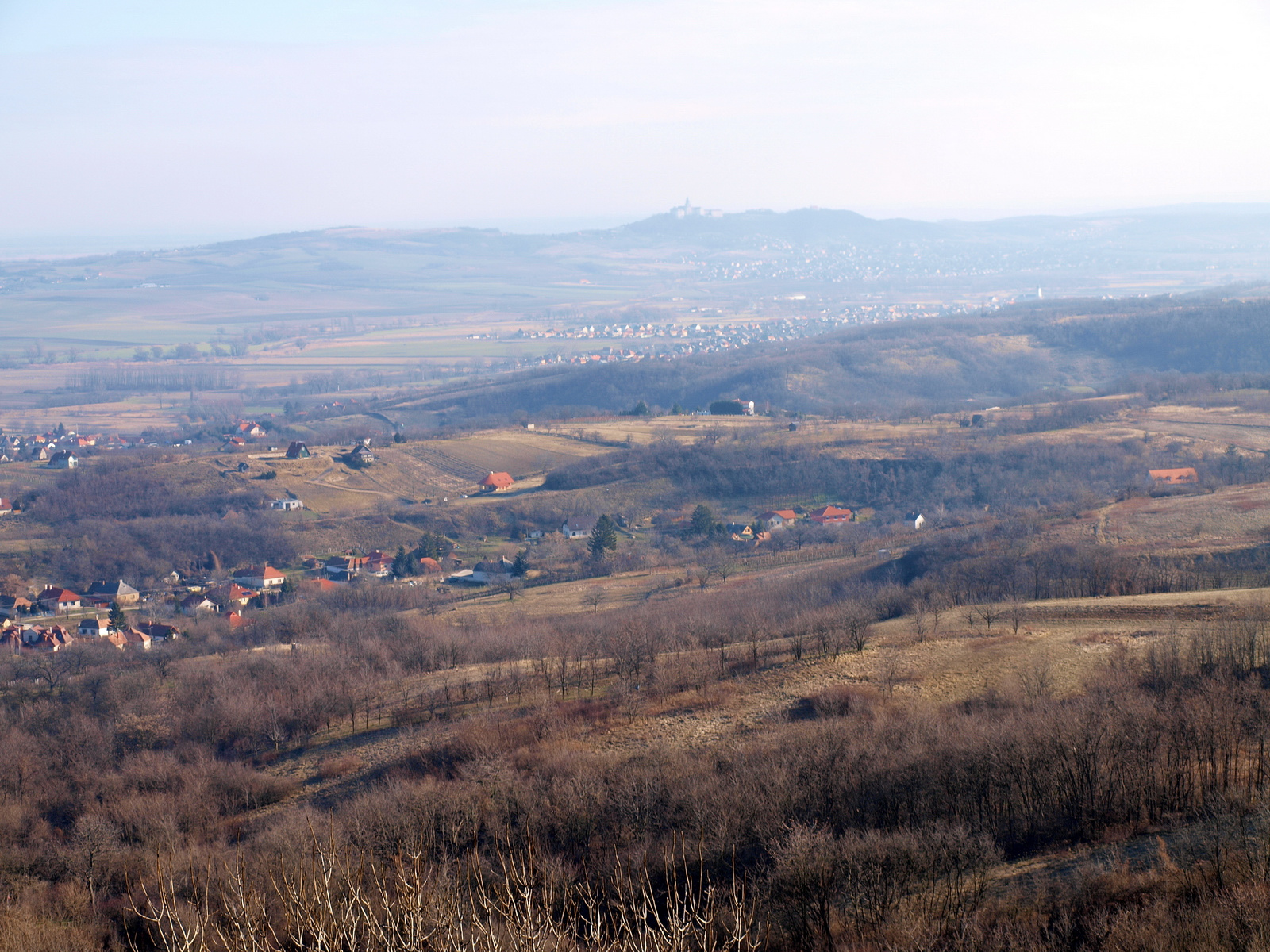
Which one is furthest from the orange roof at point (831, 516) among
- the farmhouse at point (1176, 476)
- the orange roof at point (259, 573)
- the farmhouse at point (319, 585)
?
the orange roof at point (259, 573)

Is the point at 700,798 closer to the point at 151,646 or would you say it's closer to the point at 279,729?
the point at 279,729

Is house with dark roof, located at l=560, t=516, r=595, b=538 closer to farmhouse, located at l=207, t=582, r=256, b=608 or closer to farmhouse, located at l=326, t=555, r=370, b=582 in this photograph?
farmhouse, located at l=326, t=555, r=370, b=582

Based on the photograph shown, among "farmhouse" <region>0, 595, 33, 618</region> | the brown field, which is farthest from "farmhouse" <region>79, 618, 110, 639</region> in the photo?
the brown field

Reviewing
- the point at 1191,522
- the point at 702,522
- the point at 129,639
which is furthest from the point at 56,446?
the point at 1191,522

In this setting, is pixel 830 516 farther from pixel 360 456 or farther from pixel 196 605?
pixel 196 605

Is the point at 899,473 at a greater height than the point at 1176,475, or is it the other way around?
the point at 1176,475

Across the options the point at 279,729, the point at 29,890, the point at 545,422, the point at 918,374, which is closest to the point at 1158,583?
the point at 279,729

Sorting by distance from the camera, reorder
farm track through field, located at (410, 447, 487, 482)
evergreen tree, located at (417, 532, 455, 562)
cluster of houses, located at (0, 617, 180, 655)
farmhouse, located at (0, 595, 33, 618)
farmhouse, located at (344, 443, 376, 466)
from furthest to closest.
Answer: farm track through field, located at (410, 447, 487, 482), farmhouse, located at (344, 443, 376, 466), evergreen tree, located at (417, 532, 455, 562), farmhouse, located at (0, 595, 33, 618), cluster of houses, located at (0, 617, 180, 655)
